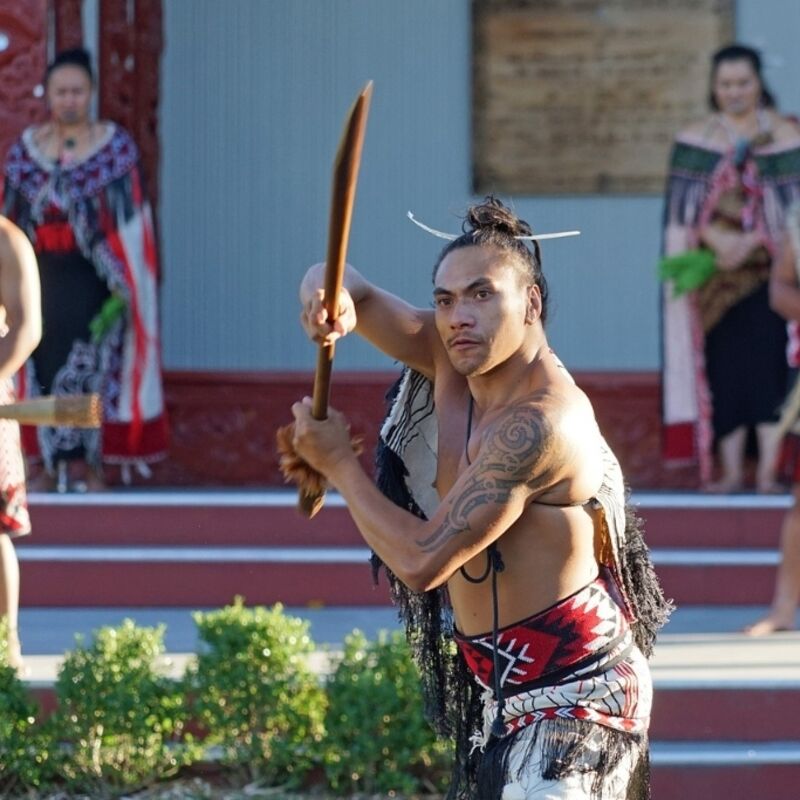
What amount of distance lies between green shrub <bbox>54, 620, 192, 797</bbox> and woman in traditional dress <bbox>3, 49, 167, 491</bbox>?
3.24 metres

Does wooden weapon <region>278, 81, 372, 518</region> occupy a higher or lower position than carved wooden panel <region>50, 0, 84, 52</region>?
lower

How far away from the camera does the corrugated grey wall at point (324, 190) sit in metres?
10.8

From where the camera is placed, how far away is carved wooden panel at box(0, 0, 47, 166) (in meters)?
9.04

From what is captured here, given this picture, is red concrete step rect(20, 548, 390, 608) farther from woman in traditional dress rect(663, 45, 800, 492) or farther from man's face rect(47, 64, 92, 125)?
man's face rect(47, 64, 92, 125)

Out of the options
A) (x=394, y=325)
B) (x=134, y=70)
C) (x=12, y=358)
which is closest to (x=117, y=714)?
(x=12, y=358)

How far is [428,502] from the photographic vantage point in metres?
4.07

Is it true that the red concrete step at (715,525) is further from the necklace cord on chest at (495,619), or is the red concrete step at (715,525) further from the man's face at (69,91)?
the necklace cord on chest at (495,619)

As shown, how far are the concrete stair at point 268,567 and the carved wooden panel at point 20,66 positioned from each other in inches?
72.3

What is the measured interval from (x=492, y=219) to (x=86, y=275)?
18.5 feet

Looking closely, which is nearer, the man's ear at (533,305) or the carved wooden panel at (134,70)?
the man's ear at (533,305)

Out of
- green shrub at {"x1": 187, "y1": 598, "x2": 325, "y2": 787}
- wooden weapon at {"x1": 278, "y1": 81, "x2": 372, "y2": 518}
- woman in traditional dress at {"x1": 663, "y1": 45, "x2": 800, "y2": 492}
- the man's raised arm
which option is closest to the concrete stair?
woman in traditional dress at {"x1": 663, "y1": 45, "x2": 800, "y2": 492}

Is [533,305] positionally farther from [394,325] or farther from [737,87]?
[737,87]

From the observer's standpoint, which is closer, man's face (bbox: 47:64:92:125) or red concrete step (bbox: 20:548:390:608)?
red concrete step (bbox: 20:548:390:608)

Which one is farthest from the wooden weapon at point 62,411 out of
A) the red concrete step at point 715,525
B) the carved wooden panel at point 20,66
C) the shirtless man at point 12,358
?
the carved wooden panel at point 20,66
